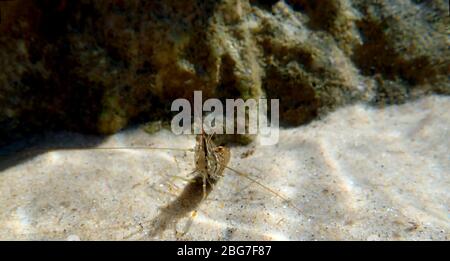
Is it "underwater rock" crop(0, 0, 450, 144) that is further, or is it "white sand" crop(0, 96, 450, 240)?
"underwater rock" crop(0, 0, 450, 144)

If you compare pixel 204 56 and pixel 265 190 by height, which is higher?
pixel 204 56

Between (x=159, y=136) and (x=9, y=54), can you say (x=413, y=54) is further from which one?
(x=9, y=54)

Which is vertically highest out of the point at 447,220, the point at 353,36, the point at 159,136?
the point at 353,36

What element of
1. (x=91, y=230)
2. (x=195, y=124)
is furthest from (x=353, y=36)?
(x=91, y=230)

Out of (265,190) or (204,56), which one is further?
(204,56)

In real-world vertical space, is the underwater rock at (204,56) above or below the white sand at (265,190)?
above
